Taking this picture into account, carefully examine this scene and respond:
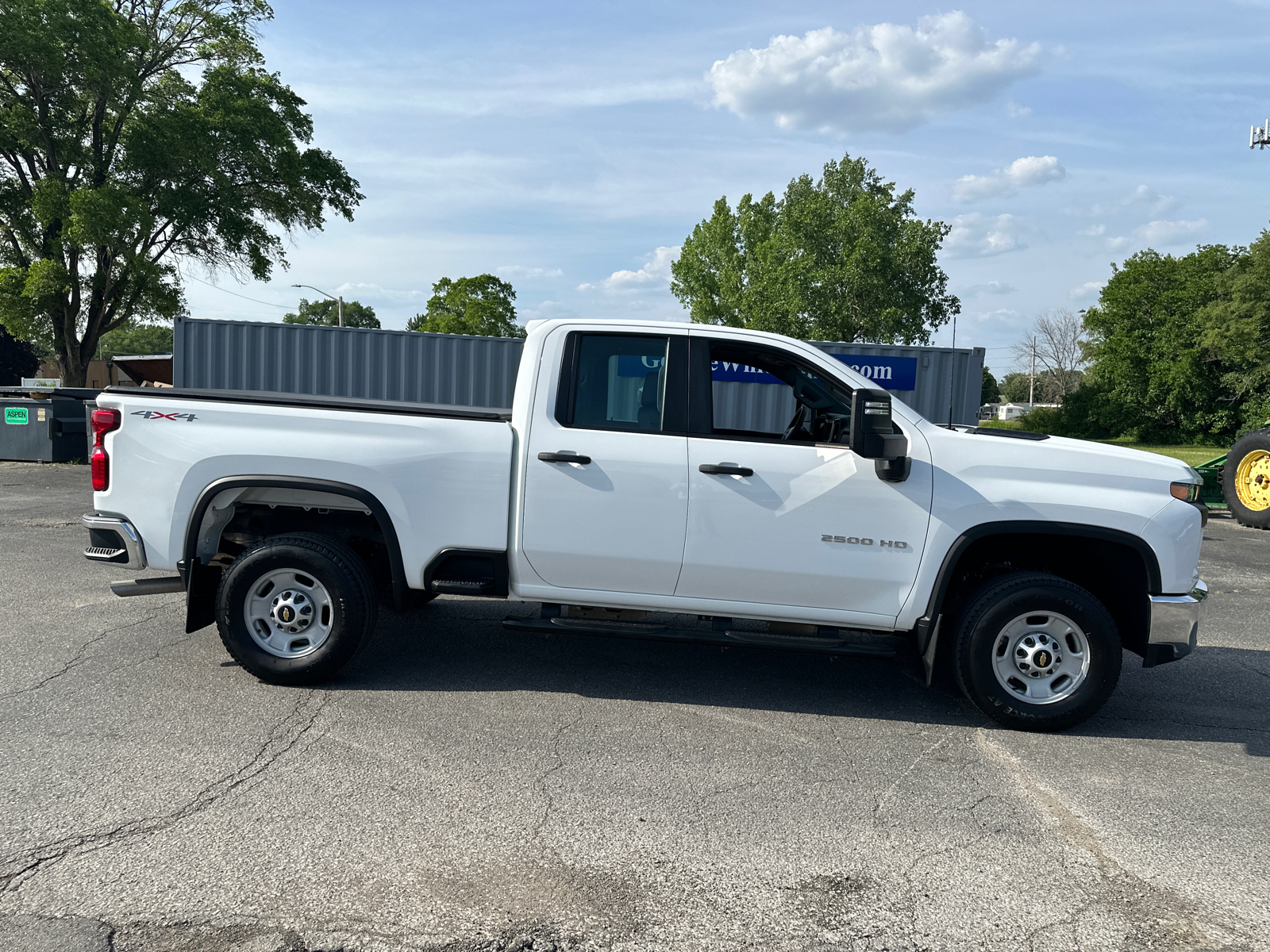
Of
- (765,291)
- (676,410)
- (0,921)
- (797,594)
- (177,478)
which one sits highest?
(765,291)

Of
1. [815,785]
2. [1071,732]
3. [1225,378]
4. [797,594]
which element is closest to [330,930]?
[815,785]

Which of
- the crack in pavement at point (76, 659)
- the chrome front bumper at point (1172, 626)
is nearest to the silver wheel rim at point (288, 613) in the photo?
the crack in pavement at point (76, 659)

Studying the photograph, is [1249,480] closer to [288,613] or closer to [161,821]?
[288,613]

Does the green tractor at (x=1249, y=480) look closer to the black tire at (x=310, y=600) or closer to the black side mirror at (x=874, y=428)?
the black side mirror at (x=874, y=428)

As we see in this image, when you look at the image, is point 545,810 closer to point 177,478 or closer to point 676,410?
point 676,410

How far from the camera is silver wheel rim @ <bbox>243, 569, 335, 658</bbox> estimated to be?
16.6 ft

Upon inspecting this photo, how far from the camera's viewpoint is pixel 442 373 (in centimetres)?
1736

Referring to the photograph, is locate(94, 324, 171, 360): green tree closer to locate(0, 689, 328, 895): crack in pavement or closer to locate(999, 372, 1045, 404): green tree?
locate(999, 372, 1045, 404): green tree

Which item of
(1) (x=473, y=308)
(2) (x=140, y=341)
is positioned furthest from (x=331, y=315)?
(1) (x=473, y=308)

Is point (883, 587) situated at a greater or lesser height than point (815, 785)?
greater

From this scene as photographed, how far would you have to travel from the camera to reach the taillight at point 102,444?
5039 mm

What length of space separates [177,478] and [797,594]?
3.39 m

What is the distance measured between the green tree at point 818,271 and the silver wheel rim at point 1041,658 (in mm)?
42125

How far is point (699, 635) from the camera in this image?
493cm
